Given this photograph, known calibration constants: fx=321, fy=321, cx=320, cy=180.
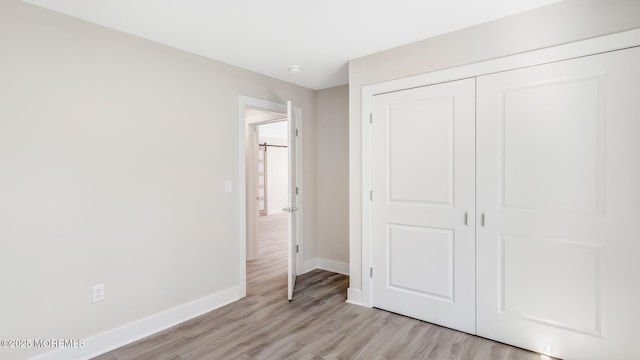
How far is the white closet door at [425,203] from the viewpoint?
253 centimetres

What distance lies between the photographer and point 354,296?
3.18m

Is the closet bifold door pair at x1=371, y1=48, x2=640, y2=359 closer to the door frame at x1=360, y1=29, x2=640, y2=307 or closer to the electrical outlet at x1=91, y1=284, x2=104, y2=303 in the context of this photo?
the door frame at x1=360, y1=29, x2=640, y2=307

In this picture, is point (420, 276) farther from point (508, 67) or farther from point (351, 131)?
point (508, 67)

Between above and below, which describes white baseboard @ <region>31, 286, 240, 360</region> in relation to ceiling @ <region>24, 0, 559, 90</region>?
below

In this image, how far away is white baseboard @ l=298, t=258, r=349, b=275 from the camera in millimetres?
4188

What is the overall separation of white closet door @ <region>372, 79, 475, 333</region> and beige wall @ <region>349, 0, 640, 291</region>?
0.18m

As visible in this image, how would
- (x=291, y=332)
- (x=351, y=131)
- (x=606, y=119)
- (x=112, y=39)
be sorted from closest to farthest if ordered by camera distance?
(x=606, y=119) → (x=112, y=39) → (x=291, y=332) → (x=351, y=131)

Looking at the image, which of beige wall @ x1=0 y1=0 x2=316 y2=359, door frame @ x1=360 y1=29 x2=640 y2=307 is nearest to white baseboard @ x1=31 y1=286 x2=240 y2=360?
beige wall @ x1=0 y1=0 x2=316 y2=359

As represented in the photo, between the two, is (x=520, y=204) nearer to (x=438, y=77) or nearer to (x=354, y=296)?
(x=438, y=77)

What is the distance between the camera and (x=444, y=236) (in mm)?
2635

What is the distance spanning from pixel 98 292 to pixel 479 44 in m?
3.38

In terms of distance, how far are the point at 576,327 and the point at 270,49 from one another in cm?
310

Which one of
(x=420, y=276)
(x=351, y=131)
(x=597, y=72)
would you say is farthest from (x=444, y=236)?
(x=597, y=72)

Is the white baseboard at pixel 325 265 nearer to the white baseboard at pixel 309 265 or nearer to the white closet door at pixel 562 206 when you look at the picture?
the white baseboard at pixel 309 265
